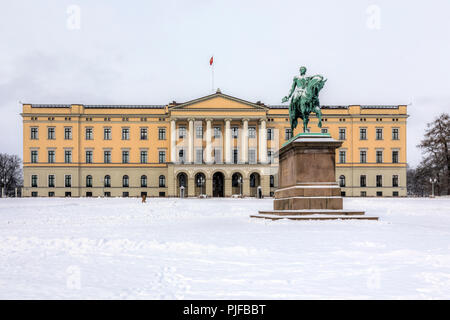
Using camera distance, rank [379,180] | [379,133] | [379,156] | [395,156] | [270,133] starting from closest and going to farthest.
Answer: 1. [270,133]
2. [379,180]
3. [379,133]
4. [379,156]
5. [395,156]

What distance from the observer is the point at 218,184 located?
69250 mm

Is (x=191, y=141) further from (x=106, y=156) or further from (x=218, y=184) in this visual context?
(x=106, y=156)

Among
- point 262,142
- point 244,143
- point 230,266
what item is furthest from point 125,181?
point 230,266

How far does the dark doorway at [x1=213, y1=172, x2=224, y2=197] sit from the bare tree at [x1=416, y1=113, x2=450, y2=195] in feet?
93.1

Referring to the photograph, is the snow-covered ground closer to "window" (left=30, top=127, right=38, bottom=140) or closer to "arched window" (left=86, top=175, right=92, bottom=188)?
"arched window" (left=86, top=175, right=92, bottom=188)

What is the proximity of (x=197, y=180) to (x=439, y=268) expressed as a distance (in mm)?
61246

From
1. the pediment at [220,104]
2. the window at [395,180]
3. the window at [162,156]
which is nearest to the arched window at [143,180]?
the window at [162,156]

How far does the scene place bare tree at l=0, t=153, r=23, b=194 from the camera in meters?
80.7

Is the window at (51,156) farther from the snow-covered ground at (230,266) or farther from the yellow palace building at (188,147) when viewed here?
the snow-covered ground at (230,266)

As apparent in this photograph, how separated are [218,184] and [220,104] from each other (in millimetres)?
12490

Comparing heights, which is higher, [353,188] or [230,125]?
[230,125]

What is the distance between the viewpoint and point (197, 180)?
220 feet
